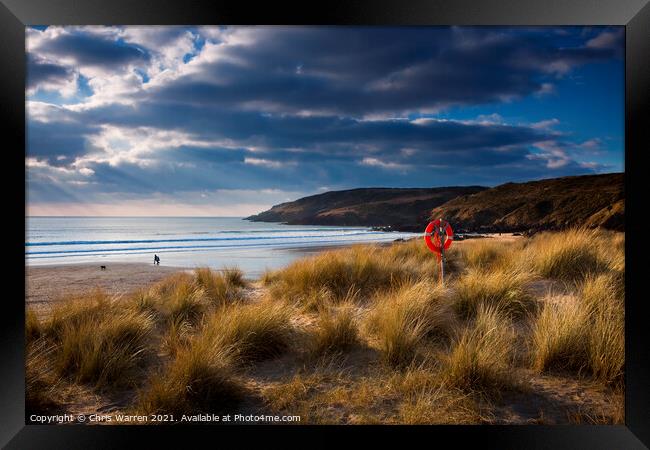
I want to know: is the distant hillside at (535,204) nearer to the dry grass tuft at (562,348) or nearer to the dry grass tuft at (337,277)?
the dry grass tuft at (337,277)

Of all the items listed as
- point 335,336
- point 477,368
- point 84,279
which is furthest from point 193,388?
point 84,279

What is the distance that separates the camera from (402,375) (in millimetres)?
3057

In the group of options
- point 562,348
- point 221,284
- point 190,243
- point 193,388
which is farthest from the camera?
point 190,243

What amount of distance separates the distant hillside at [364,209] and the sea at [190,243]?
0.54 meters

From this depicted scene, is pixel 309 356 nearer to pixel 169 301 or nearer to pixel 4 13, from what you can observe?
pixel 169 301

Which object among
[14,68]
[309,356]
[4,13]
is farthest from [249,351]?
[4,13]

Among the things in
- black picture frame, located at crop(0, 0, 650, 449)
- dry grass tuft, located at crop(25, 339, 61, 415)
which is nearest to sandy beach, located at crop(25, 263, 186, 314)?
dry grass tuft, located at crop(25, 339, 61, 415)

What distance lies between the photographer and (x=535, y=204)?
16.7m

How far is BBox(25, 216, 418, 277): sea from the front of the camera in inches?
399

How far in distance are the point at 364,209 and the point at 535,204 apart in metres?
7.21

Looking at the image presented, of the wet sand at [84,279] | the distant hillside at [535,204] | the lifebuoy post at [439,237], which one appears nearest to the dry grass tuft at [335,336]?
the lifebuoy post at [439,237]

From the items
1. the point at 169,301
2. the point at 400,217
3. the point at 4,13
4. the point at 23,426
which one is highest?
the point at 4,13

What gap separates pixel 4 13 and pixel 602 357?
4875mm

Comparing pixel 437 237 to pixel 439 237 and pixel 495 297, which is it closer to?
pixel 439 237
